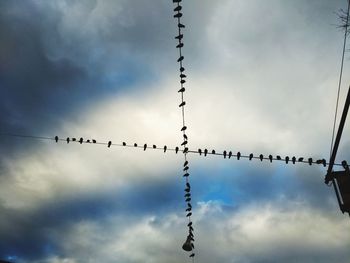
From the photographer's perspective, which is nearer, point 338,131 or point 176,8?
point 338,131

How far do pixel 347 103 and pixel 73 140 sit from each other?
10.4m

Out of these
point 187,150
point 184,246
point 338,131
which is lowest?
point 184,246

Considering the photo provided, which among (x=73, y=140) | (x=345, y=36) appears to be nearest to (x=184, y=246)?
(x=73, y=140)

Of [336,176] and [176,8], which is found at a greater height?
[176,8]

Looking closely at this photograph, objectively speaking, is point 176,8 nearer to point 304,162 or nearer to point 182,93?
point 182,93

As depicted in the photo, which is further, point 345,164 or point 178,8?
point 345,164

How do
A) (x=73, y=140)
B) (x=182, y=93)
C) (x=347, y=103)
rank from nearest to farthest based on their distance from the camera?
(x=347, y=103), (x=182, y=93), (x=73, y=140)

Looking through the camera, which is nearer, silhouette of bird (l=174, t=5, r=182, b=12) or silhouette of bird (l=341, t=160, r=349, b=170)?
silhouette of bird (l=174, t=5, r=182, b=12)

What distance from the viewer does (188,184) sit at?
1339 centimetres

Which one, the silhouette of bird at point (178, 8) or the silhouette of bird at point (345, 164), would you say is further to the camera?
the silhouette of bird at point (345, 164)

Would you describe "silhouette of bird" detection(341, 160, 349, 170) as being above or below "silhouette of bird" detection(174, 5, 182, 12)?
below

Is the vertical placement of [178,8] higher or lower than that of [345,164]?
higher

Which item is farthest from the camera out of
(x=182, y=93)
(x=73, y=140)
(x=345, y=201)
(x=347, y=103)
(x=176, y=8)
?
(x=73, y=140)

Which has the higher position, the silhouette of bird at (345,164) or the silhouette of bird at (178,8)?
the silhouette of bird at (178,8)
